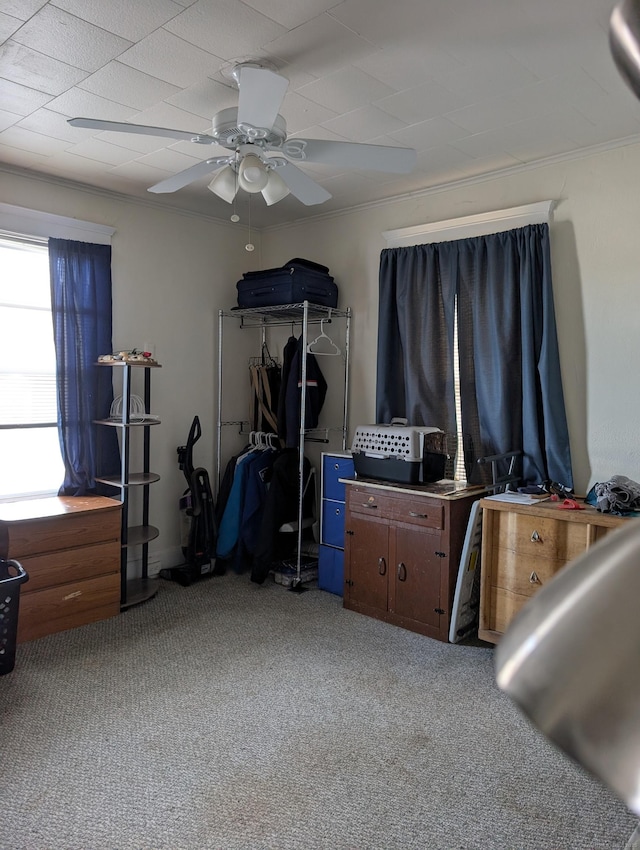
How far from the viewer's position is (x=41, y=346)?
402cm

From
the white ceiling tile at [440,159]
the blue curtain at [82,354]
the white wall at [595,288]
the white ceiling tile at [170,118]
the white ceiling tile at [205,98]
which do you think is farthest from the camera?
the blue curtain at [82,354]

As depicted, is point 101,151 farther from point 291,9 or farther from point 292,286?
point 291,9

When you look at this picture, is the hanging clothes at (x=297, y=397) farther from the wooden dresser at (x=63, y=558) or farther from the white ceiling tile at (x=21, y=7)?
the white ceiling tile at (x=21, y=7)

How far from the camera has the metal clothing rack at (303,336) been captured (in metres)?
4.38

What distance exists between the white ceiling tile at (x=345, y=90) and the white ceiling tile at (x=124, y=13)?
71 centimetres

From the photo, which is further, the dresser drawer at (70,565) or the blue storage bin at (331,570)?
the blue storage bin at (331,570)

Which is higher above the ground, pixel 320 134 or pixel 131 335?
pixel 320 134

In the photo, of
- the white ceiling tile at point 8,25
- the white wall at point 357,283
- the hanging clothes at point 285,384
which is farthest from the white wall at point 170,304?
the white ceiling tile at point 8,25

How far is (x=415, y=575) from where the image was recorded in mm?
3635

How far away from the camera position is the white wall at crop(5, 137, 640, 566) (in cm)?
344

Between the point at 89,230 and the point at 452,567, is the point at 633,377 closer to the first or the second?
the point at 452,567

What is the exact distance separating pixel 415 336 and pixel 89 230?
230cm

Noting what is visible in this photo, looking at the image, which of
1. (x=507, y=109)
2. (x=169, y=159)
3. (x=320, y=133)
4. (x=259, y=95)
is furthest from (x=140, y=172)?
(x=507, y=109)

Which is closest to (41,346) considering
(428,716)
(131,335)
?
(131,335)
